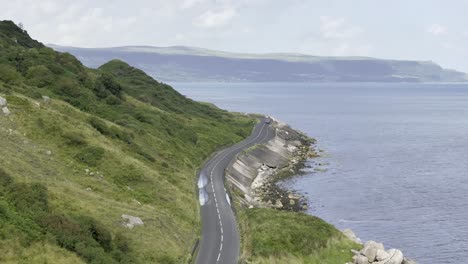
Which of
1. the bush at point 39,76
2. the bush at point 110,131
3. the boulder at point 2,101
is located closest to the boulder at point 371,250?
the bush at point 110,131

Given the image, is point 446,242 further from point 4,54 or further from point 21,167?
point 4,54

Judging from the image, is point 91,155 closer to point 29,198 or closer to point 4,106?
point 4,106

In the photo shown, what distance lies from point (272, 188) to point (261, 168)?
15.5 meters

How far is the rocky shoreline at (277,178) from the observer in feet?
157

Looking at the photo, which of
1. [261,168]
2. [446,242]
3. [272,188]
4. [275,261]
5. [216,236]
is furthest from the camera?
[261,168]

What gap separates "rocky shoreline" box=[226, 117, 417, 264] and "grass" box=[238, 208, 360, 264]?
6.73 feet

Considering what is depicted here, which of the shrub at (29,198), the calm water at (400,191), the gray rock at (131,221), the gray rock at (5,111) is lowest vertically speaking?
the calm water at (400,191)

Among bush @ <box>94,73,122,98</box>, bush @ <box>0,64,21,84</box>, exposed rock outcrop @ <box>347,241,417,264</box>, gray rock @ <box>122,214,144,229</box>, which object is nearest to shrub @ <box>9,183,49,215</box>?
gray rock @ <box>122,214,144,229</box>

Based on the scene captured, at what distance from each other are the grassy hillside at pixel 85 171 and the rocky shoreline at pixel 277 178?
28.3ft

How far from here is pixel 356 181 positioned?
10288 centimetres

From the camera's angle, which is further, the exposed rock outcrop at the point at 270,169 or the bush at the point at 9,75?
the bush at the point at 9,75

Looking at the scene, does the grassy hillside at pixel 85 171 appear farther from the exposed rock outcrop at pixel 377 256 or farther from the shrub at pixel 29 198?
the exposed rock outcrop at pixel 377 256

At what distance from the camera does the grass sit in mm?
46438

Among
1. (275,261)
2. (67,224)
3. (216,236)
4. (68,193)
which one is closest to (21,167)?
(68,193)
